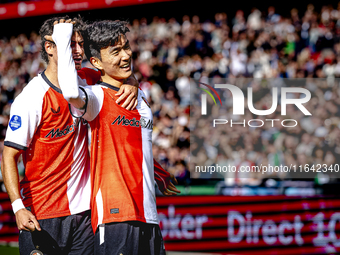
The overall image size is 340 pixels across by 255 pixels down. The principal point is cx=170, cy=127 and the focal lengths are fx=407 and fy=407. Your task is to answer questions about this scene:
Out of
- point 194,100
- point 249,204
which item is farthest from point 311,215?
point 194,100

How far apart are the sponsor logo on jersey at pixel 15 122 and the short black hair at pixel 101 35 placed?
580 millimetres

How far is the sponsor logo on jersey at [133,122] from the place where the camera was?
2.40 metres

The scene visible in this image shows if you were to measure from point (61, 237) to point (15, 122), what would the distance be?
30.4 inches

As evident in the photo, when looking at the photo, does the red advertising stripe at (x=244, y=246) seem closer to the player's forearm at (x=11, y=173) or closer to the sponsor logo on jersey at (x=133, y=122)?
the sponsor logo on jersey at (x=133, y=122)

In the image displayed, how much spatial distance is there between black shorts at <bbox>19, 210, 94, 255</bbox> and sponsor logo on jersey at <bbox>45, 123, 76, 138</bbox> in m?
0.52

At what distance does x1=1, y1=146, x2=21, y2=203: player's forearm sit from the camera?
233 centimetres

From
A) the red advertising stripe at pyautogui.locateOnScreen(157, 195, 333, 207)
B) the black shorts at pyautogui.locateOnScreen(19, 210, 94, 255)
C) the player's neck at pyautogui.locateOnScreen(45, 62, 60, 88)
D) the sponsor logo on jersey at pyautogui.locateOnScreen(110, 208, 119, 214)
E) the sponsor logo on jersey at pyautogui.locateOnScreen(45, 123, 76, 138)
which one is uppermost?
the player's neck at pyautogui.locateOnScreen(45, 62, 60, 88)

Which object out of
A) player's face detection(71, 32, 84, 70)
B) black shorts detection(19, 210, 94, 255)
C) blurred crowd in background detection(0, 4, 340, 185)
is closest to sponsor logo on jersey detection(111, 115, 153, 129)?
player's face detection(71, 32, 84, 70)

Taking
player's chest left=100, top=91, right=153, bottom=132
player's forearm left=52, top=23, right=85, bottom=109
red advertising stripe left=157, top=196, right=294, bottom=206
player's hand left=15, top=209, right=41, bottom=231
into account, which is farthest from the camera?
red advertising stripe left=157, top=196, right=294, bottom=206

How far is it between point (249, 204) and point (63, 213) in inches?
165

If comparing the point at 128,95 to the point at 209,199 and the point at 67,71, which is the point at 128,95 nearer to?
the point at 67,71

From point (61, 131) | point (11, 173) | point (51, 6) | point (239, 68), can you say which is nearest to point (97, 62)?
point (61, 131)

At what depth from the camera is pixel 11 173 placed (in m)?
2.35

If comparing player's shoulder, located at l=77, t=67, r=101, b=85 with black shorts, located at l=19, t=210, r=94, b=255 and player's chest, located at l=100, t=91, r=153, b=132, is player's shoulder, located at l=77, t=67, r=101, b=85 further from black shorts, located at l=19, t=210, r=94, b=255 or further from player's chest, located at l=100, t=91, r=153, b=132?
black shorts, located at l=19, t=210, r=94, b=255
